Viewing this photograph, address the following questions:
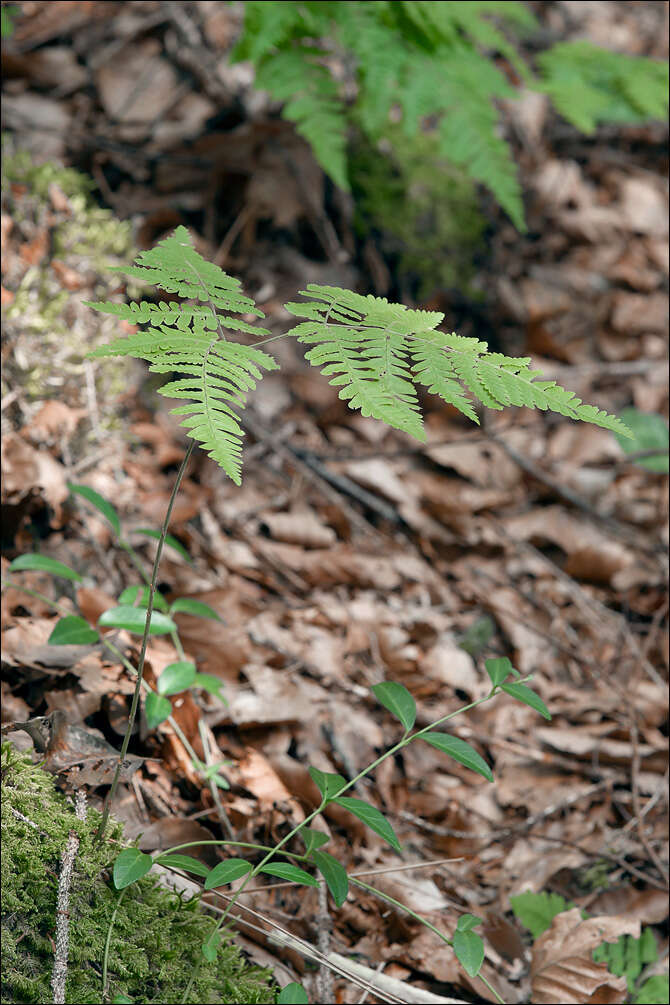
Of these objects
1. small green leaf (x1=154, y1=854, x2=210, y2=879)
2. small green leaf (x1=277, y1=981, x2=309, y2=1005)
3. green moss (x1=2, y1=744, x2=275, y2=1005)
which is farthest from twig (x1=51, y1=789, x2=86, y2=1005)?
small green leaf (x1=277, y1=981, x2=309, y2=1005)

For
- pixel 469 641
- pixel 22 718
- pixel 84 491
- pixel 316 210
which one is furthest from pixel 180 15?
pixel 22 718

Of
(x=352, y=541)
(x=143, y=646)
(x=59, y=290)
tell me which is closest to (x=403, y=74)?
(x=59, y=290)

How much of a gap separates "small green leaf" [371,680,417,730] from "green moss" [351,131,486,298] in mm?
2885

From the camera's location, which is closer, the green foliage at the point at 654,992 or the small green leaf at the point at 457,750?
the small green leaf at the point at 457,750

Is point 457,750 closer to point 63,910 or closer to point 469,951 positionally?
point 469,951

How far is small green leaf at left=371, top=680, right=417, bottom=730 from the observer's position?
160 centimetres

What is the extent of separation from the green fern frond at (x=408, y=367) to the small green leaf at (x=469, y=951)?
97 centimetres

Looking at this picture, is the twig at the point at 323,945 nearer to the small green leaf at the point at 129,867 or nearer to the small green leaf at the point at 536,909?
the small green leaf at the point at 129,867

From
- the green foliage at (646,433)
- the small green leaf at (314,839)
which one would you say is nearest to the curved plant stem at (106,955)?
the small green leaf at (314,839)

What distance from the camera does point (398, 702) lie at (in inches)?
64.1

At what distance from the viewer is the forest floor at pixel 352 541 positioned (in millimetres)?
2020

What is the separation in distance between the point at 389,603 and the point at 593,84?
108 inches

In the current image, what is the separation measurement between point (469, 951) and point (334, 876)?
28cm

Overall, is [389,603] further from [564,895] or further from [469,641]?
[564,895]
